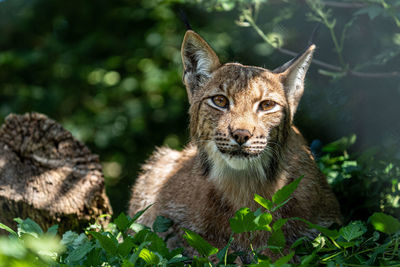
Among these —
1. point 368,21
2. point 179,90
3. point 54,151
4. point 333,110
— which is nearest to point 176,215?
point 54,151

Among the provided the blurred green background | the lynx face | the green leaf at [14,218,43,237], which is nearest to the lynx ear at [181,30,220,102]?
the lynx face

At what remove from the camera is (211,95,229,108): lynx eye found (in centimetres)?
356

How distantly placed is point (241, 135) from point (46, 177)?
6.20 feet

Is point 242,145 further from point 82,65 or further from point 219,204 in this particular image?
point 82,65

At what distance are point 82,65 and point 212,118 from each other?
552 cm

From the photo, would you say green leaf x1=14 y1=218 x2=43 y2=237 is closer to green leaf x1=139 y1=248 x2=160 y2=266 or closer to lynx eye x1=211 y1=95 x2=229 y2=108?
green leaf x1=139 y1=248 x2=160 y2=266

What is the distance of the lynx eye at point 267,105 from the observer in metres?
3.53

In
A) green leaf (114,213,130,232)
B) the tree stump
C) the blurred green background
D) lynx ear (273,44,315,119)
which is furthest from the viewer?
the blurred green background

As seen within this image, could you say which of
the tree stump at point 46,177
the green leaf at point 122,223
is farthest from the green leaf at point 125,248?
the tree stump at point 46,177

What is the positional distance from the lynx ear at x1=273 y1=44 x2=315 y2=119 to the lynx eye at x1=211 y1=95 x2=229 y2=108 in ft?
1.48

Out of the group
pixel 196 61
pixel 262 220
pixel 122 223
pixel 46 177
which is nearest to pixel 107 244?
pixel 122 223

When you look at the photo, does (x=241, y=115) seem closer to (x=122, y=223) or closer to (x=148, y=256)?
(x=122, y=223)

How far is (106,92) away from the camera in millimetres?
8719

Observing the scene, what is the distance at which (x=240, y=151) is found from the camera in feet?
10.8
